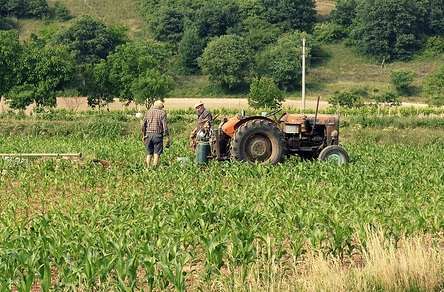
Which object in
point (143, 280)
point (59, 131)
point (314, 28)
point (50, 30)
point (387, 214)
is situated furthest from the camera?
point (314, 28)

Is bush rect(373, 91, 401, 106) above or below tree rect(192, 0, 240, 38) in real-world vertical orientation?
below

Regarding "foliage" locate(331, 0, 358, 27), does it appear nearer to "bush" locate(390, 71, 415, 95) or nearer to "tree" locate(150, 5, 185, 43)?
"tree" locate(150, 5, 185, 43)

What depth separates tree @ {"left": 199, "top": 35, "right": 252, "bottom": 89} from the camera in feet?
226

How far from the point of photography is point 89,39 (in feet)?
244

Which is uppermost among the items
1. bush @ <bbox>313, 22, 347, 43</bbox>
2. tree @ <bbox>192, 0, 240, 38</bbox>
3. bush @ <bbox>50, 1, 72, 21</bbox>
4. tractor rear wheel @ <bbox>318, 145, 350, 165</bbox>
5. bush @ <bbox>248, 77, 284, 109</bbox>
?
bush @ <bbox>50, 1, 72, 21</bbox>

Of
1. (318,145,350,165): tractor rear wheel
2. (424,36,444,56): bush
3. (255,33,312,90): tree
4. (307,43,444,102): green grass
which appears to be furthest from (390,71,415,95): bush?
(318,145,350,165): tractor rear wheel

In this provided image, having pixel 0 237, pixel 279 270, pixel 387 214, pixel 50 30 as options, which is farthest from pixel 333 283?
pixel 50 30

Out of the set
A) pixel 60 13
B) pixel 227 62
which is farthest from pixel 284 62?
pixel 60 13

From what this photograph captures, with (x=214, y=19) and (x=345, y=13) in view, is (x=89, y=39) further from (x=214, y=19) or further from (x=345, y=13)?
(x=345, y=13)

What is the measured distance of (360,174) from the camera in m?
14.3

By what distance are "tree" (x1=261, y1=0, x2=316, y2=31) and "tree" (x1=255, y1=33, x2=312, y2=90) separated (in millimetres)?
11525

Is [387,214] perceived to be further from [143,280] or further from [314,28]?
[314,28]

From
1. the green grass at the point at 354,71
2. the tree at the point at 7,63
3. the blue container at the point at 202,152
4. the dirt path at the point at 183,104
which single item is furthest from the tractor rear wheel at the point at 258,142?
the green grass at the point at 354,71

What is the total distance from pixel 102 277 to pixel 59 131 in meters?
26.7
